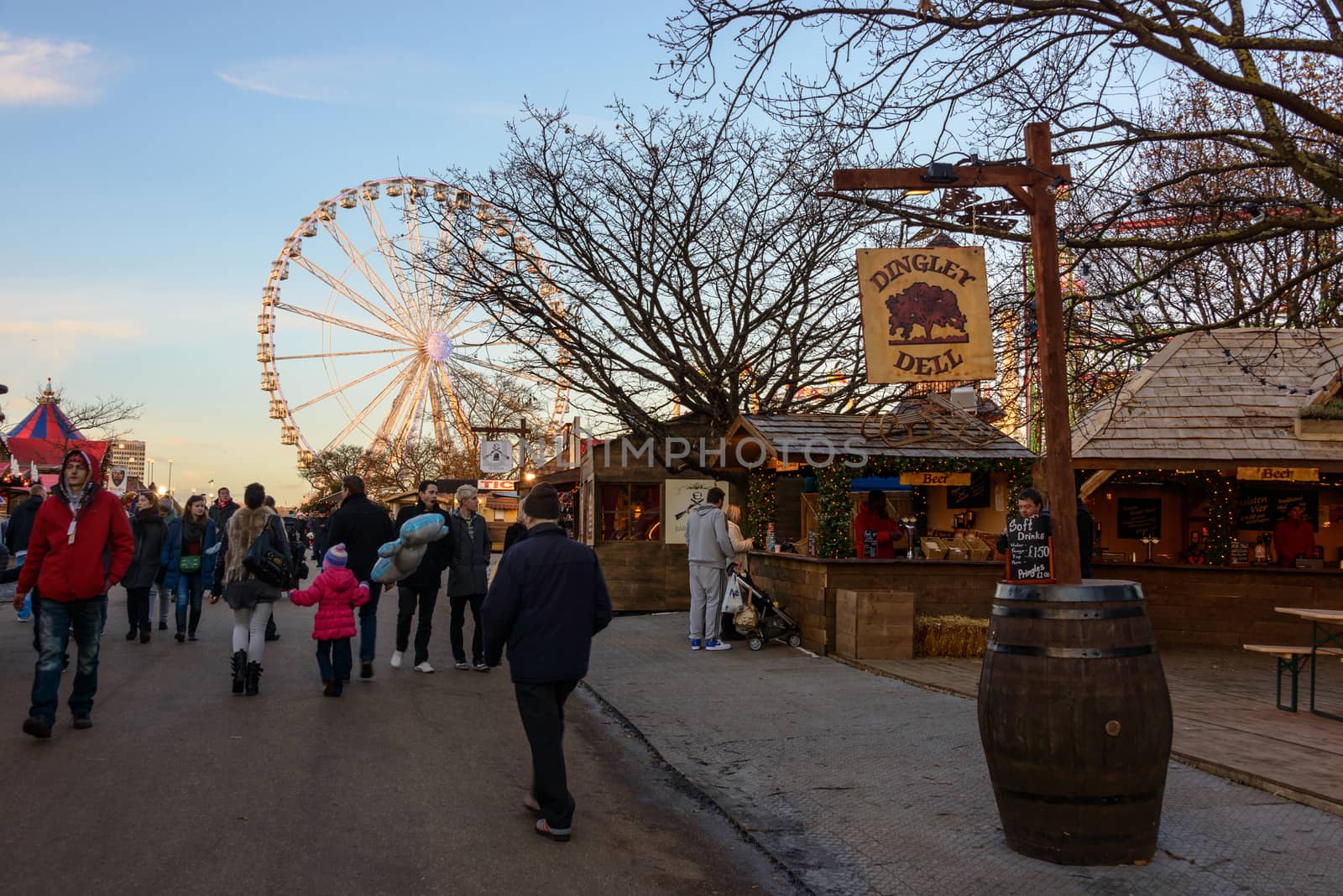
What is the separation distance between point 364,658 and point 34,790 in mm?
4622

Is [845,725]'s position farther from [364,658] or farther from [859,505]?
[859,505]

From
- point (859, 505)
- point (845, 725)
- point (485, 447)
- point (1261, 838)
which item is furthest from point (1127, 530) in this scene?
point (485, 447)

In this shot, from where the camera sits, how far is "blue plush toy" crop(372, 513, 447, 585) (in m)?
10.3

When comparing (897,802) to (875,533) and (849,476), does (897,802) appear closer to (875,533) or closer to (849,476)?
(875,533)

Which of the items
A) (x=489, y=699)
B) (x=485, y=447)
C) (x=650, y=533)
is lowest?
(x=489, y=699)

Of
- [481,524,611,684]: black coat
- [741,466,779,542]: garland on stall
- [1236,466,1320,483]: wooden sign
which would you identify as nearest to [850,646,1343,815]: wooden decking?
[1236,466,1320,483]: wooden sign

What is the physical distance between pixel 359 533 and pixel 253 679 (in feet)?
5.48

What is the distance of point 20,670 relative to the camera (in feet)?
35.3

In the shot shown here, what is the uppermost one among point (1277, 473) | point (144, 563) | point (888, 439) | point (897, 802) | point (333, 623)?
point (888, 439)

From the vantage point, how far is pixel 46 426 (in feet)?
140

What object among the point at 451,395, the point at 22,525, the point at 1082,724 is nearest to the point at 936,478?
the point at 1082,724

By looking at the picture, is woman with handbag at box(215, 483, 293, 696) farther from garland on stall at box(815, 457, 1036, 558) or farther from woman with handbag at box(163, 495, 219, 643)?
garland on stall at box(815, 457, 1036, 558)

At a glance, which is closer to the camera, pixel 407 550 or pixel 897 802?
pixel 897 802

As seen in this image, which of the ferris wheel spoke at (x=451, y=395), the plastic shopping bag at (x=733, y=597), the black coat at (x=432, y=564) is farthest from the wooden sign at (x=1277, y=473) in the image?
the ferris wheel spoke at (x=451, y=395)
